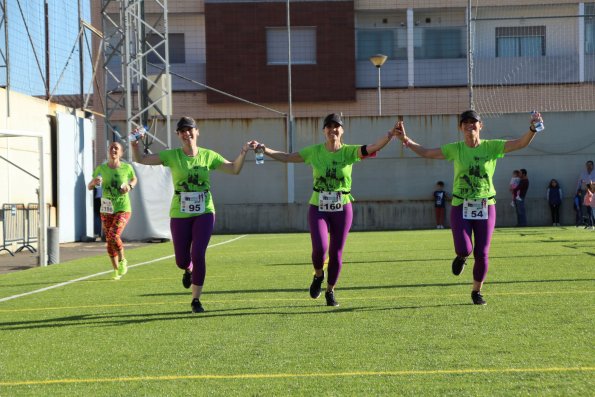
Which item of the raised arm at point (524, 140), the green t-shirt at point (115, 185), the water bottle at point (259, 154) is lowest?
the green t-shirt at point (115, 185)

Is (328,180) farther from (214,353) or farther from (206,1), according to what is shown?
(206,1)

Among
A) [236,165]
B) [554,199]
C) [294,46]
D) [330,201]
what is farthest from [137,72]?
[330,201]

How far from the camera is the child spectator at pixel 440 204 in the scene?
32.4 meters

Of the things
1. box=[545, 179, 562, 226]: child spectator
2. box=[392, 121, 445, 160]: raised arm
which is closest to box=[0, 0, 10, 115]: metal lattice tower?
box=[392, 121, 445, 160]: raised arm

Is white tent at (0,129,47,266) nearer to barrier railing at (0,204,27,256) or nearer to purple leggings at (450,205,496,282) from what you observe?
barrier railing at (0,204,27,256)

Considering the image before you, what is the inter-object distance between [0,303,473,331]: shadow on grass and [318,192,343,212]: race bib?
3.26 ft

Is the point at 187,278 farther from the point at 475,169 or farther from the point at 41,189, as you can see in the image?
the point at 41,189

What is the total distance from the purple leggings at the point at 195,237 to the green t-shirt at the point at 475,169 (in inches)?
98.2

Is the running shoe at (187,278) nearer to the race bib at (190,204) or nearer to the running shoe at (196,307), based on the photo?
the running shoe at (196,307)

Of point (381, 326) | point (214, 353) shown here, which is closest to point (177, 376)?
point (214, 353)

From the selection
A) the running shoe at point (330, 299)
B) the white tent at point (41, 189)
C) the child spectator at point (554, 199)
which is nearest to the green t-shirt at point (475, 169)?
the running shoe at point (330, 299)

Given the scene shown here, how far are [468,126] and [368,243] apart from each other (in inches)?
531

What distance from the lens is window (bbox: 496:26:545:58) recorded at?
38544mm

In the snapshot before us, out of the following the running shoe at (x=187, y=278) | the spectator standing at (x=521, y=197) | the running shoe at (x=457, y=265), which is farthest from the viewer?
the spectator standing at (x=521, y=197)
